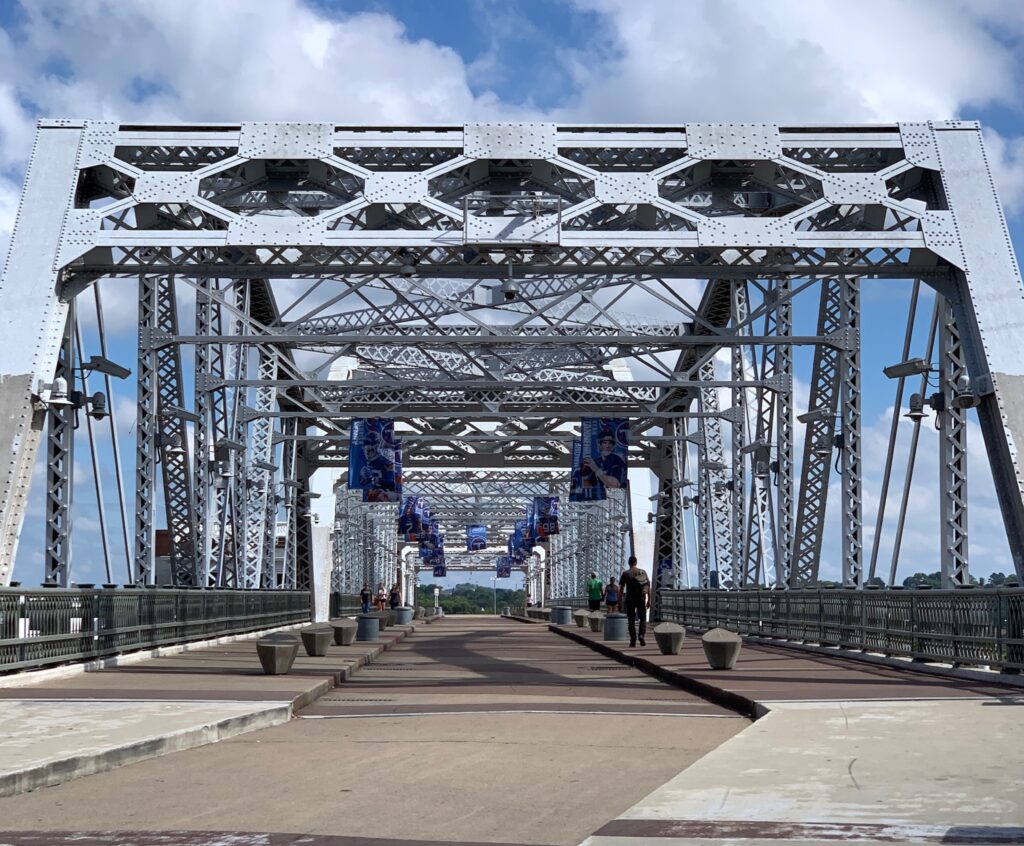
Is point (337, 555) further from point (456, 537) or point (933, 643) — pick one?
point (933, 643)

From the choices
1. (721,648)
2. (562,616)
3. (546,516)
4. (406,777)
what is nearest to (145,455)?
(721,648)

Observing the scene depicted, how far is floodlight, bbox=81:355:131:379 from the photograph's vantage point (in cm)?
2223

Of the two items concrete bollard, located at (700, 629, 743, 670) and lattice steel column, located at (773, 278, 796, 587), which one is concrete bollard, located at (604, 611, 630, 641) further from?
concrete bollard, located at (700, 629, 743, 670)

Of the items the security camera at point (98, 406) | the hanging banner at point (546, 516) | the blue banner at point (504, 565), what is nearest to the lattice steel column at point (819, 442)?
the security camera at point (98, 406)

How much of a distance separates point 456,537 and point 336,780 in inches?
4429

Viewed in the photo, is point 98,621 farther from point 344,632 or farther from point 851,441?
point 851,441

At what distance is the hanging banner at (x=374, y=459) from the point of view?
1539 inches

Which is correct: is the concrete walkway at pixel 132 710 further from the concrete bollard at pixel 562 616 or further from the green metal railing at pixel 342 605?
the green metal railing at pixel 342 605

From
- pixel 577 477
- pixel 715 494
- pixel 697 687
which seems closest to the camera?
pixel 697 687

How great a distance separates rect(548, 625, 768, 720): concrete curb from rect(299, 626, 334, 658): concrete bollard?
207 inches

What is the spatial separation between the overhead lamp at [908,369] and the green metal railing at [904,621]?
3845 mm

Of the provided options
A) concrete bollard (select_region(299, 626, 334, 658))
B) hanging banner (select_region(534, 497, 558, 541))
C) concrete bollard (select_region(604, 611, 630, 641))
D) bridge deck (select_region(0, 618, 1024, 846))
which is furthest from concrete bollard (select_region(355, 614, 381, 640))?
hanging banner (select_region(534, 497, 558, 541))

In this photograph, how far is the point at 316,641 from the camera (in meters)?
23.4

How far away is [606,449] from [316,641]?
1483 centimetres
